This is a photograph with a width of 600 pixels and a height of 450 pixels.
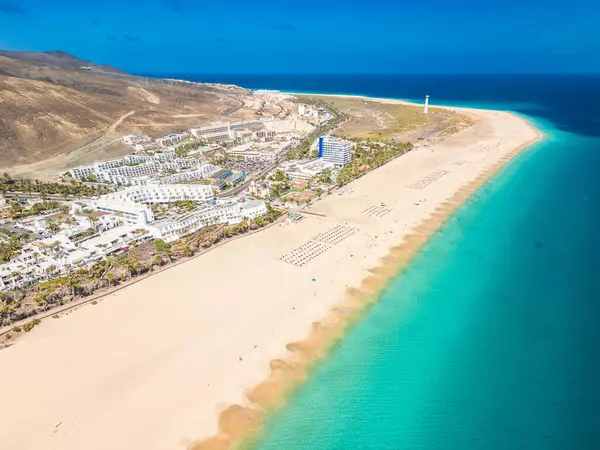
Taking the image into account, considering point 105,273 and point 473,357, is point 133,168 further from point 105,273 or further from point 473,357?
point 473,357

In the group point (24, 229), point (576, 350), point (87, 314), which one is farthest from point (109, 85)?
point (576, 350)

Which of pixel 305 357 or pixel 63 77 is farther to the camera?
pixel 63 77

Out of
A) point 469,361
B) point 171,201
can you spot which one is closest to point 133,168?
point 171,201

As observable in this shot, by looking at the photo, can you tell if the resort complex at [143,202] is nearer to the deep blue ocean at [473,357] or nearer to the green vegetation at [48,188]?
the green vegetation at [48,188]

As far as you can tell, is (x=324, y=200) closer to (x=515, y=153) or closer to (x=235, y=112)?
(x=515, y=153)

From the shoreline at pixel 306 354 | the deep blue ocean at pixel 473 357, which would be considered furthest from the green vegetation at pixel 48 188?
the deep blue ocean at pixel 473 357

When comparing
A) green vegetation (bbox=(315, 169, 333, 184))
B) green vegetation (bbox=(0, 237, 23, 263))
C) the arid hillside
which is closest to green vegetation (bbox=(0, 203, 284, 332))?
green vegetation (bbox=(0, 237, 23, 263))
